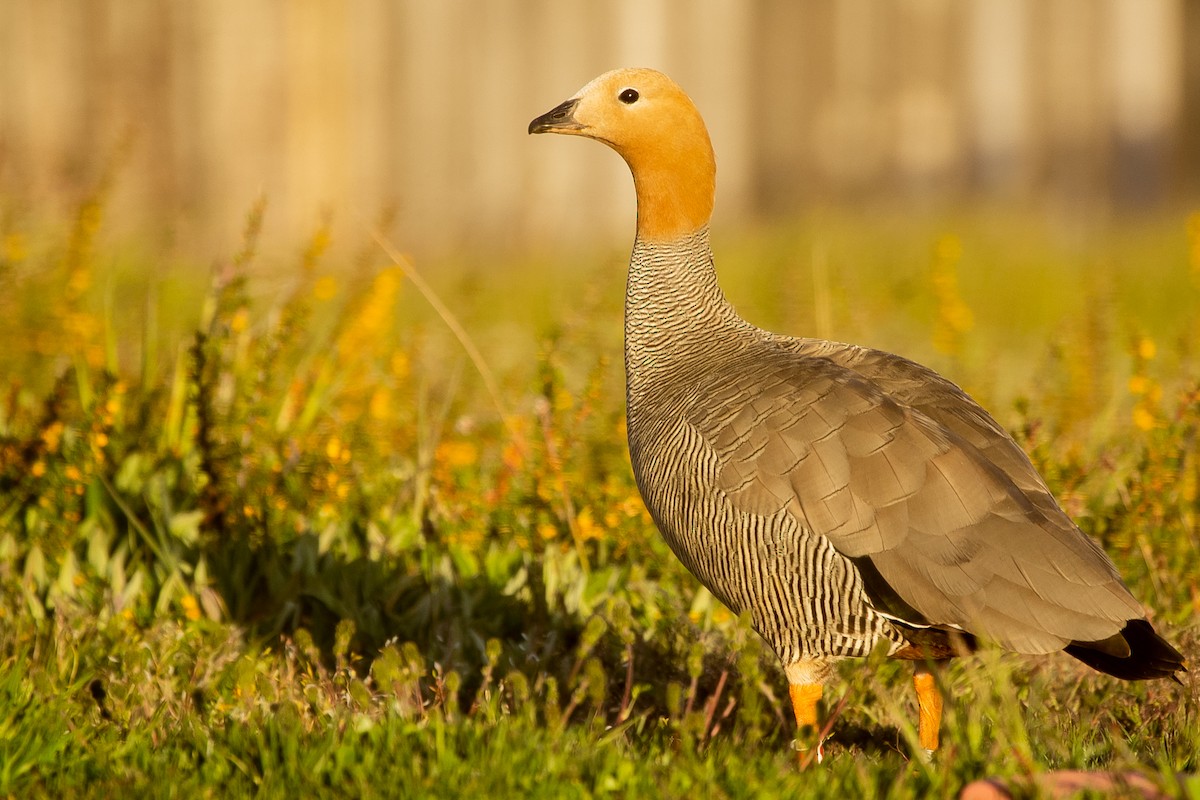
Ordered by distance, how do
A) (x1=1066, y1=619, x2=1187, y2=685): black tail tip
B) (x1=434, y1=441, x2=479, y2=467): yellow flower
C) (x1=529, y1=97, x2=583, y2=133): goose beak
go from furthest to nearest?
(x1=434, y1=441, x2=479, y2=467): yellow flower < (x1=529, y1=97, x2=583, y2=133): goose beak < (x1=1066, y1=619, x2=1187, y2=685): black tail tip

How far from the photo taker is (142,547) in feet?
14.5

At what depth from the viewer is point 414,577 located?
14.0 feet

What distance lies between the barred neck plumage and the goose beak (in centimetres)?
37

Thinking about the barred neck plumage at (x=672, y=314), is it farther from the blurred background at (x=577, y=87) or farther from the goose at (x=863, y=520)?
the blurred background at (x=577, y=87)

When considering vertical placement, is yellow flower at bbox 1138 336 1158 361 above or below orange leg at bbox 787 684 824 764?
above

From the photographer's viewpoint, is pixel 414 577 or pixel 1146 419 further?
pixel 1146 419

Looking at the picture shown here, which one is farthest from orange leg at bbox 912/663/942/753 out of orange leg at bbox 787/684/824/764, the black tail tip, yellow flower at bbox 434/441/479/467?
yellow flower at bbox 434/441/479/467

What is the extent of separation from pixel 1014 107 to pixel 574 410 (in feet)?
22.2

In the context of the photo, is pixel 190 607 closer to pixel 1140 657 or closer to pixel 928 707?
pixel 928 707

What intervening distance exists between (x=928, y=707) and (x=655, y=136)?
166 cm

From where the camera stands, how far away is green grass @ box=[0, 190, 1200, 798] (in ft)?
9.70

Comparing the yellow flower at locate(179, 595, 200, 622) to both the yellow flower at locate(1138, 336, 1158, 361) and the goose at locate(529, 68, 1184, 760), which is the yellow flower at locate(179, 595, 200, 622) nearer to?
the goose at locate(529, 68, 1184, 760)

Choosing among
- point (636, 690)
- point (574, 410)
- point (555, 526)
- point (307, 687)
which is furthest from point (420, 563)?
point (636, 690)

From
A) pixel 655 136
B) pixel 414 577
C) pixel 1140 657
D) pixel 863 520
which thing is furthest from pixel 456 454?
pixel 1140 657
